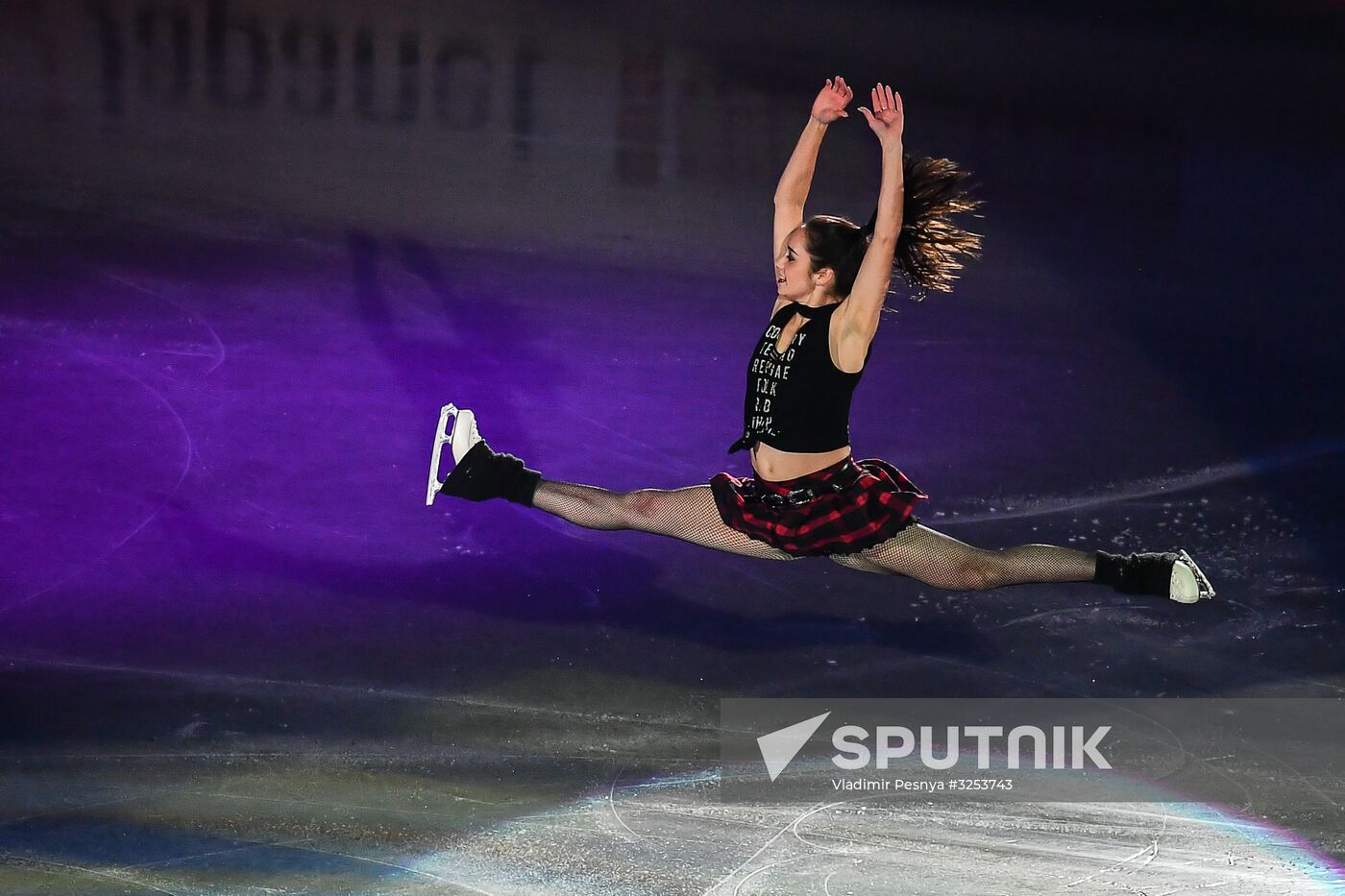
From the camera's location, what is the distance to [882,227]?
416 centimetres

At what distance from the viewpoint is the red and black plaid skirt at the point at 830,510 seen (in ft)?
14.6

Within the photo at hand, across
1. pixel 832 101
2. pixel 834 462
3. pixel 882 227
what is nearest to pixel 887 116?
pixel 882 227

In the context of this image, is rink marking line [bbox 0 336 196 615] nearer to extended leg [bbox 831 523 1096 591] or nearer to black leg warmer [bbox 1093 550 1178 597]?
extended leg [bbox 831 523 1096 591]

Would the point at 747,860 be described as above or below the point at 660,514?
below

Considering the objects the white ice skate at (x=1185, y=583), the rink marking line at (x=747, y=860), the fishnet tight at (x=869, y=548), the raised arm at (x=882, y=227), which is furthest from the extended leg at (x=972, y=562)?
the rink marking line at (x=747, y=860)

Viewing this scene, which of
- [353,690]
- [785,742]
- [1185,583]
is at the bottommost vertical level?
[785,742]

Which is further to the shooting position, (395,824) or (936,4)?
(936,4)

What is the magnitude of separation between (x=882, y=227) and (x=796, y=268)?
459mm

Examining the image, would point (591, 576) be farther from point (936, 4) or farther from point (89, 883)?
point (936, 4)

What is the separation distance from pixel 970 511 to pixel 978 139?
138cm

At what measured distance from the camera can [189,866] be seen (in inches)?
178

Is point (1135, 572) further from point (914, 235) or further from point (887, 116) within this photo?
point (887, 116)

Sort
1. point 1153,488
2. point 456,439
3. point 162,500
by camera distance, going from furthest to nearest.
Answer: point 1153,488 < point 162,500 < point 456,439

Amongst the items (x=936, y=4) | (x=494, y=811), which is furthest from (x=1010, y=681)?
(x=936, y=4)
